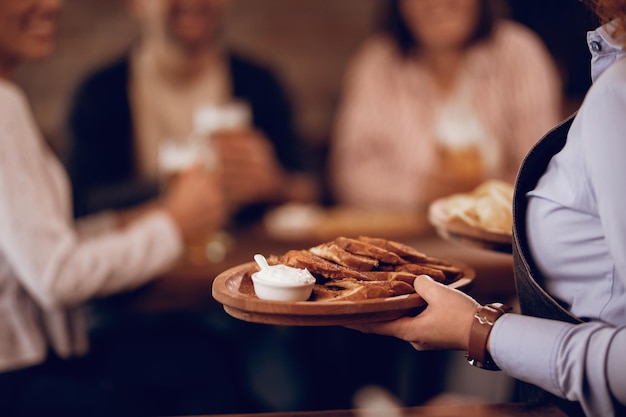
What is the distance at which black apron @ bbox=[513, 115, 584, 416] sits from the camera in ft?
3.99

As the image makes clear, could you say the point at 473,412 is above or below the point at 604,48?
below

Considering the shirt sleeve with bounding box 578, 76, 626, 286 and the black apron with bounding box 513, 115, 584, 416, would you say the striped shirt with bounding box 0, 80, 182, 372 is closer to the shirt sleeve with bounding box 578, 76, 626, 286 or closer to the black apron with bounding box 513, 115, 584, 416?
the black apron with bounding box 513, 115, 584, 416

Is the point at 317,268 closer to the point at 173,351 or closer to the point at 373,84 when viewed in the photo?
the point at 173,351

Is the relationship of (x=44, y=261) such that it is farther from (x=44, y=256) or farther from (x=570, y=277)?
(x=570, y=277)

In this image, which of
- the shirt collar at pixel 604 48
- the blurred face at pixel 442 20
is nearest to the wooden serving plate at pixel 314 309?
the shirt collar at pixel 604 48

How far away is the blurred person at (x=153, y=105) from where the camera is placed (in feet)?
10.4

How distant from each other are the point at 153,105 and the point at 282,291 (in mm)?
2464

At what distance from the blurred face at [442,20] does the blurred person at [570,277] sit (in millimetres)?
2224

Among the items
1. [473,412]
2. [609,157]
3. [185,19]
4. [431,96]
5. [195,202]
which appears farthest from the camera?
[431,96]

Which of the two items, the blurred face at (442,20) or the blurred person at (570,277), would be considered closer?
the blurred person at (570,277)

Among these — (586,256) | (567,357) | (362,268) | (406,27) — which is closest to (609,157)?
(586,256)

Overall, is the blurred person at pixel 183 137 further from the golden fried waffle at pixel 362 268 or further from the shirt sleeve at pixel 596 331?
the shirt sleeve at pixel 596 331

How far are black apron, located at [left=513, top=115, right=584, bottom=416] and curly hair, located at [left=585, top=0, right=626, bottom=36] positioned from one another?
157 millimetres

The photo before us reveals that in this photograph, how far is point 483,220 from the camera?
1513mm
